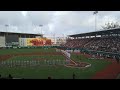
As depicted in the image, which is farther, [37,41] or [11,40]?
[37,41]

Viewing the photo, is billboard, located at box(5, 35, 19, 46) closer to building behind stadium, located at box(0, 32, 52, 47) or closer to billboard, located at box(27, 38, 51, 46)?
building behind stadium, located at box(0, 32, 52, 47)

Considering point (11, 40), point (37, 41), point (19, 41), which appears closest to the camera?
point (11, 40)

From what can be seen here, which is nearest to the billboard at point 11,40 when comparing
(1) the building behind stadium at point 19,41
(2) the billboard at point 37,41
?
(1) the building behind stadium at point 19,41

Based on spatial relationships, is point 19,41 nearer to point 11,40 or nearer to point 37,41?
point 11,40

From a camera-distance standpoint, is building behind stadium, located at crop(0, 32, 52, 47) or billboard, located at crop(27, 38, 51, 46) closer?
building behind stadium, located at crop(0, 32, 52, 47)

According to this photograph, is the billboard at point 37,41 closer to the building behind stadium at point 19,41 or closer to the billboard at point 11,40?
the building behind stadium at point 19,41

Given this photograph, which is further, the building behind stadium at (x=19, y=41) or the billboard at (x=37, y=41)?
the billboard at (x=37, y=41)

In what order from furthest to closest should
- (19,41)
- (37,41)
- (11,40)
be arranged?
(37,41) → (19,41) → (11,40)

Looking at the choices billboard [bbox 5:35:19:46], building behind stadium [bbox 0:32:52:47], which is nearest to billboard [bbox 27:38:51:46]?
building behind stadium [bbox 0:32:52:47]

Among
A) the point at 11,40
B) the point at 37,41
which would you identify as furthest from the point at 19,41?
the point at 37,41

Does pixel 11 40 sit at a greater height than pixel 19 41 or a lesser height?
greater
